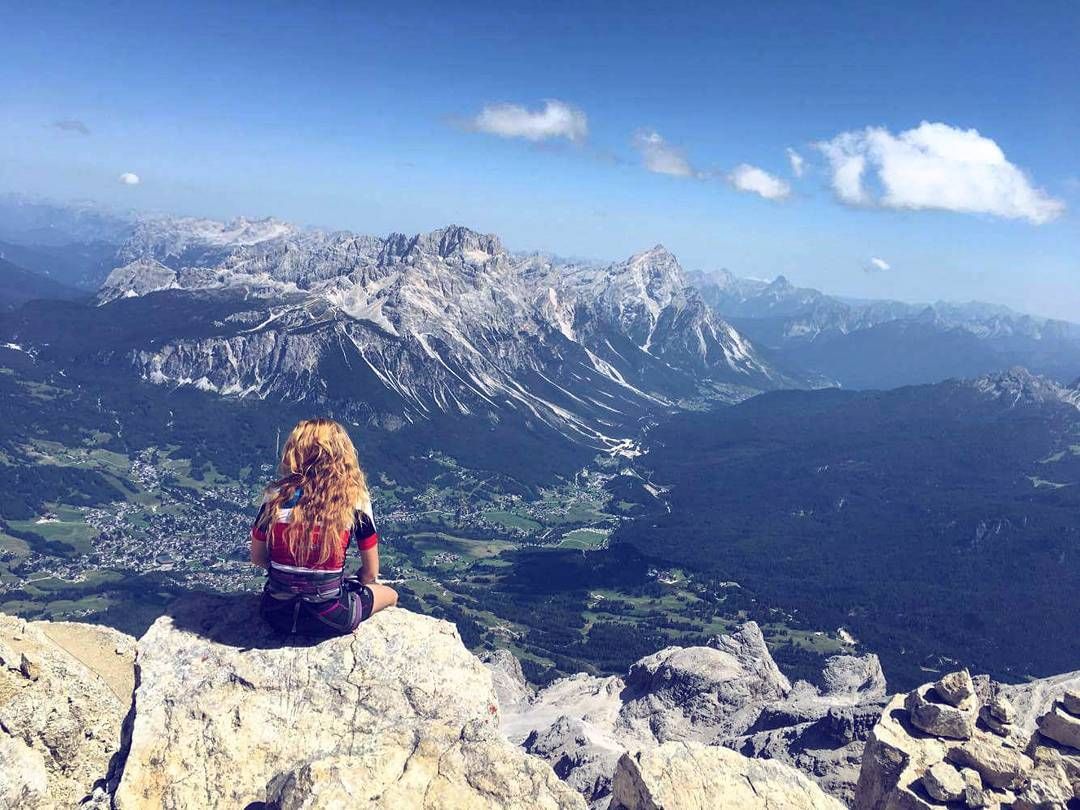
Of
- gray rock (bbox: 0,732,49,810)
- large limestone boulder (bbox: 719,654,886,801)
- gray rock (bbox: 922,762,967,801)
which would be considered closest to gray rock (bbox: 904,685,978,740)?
gray rock (bbox: 922,762,967,801)

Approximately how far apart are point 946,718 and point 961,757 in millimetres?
3198

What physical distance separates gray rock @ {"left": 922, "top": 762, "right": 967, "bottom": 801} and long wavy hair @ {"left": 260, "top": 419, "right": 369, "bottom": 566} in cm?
2302

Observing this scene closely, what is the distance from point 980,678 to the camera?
39875 mm

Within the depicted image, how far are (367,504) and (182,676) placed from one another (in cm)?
690

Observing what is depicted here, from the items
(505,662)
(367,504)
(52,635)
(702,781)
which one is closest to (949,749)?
(702,781)

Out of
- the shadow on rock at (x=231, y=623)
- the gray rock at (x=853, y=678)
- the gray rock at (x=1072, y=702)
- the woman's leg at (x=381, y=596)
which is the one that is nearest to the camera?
the shadow on rock at (x=231, y=623)

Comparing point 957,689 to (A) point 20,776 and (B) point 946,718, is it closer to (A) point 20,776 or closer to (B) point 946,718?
(B) point 946,718

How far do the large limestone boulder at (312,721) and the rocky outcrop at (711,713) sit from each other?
20664 mm

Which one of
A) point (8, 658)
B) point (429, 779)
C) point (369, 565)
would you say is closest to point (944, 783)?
point (429, 779)

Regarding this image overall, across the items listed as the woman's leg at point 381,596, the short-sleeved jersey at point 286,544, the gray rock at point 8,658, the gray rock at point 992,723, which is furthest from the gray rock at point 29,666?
the gray rock at point 992,723

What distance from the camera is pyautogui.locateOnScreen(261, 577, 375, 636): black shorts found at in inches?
717

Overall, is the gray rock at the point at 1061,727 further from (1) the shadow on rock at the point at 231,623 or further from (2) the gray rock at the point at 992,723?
(1) the shadow on rock at the point at 231,623

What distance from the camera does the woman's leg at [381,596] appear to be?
1966cm

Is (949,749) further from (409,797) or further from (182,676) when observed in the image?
(182,676)
